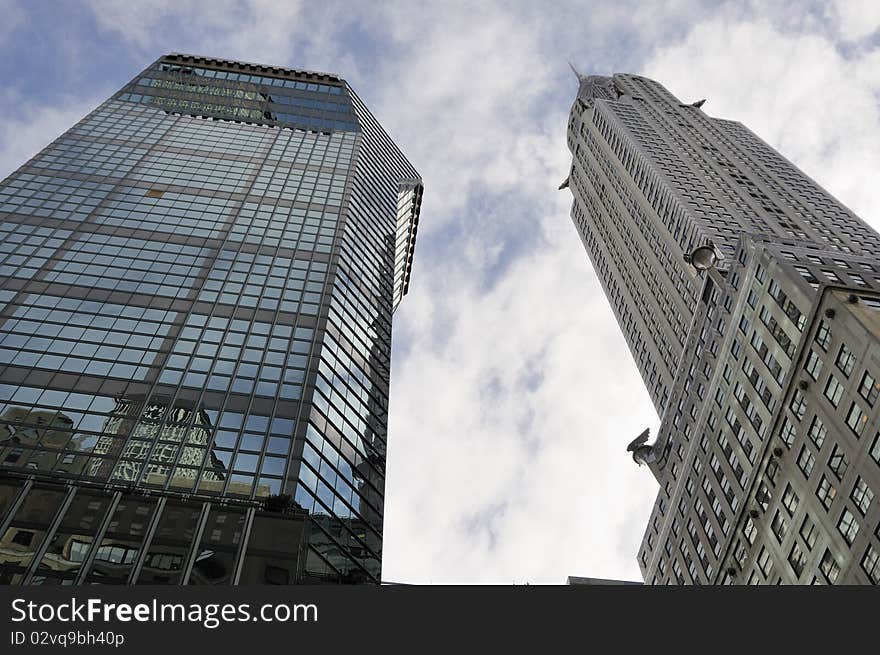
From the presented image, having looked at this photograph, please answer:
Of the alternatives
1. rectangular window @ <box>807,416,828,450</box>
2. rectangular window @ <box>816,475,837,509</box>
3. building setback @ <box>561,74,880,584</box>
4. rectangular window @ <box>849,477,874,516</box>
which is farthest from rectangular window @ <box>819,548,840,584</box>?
rectangular window @ <box>807,416,828,450</box>

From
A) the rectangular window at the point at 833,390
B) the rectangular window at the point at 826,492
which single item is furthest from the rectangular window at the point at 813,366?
the rectangular window at the point at 826,492

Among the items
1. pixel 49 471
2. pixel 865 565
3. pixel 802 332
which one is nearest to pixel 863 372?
pixel 802 332

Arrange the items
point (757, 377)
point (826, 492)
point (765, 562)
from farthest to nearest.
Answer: point (757, 377)
point (765, 562)
point (826, 492)

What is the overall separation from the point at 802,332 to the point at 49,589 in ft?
171

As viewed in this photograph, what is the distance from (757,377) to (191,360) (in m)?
45.0

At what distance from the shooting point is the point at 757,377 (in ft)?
203

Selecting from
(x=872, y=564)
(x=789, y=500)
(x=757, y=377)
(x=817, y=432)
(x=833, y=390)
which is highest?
(x=757, y=377)

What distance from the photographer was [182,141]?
76.4 meters

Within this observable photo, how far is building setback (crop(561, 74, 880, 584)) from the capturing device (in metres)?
50.3

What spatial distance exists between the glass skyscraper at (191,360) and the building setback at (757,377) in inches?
1222

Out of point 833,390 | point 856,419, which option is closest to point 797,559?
point 856,419

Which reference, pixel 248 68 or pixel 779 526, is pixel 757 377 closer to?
pixel 779 526

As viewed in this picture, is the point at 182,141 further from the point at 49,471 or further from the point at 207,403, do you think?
the point at 49,471

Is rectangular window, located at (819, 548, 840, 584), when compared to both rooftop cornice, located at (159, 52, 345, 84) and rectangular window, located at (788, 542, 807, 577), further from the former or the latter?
rooftop cornice, located at (159, 52, 345, 84)
